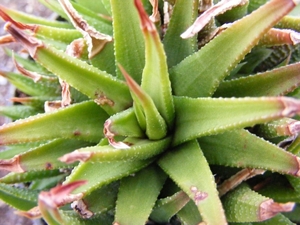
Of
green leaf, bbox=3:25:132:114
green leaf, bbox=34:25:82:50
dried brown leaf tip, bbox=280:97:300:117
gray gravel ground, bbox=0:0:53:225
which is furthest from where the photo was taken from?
gray gravel ground, bbox=0:0:53:225

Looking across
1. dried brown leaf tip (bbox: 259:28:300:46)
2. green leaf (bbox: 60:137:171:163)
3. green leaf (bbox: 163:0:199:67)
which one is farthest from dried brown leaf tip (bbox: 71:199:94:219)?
dried brown leaf tip (bbox: 259:28:300:46)

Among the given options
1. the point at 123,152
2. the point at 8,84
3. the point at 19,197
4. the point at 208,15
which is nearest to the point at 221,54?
the point at 208,15

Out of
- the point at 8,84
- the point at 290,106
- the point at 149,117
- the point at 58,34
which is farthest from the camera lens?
the point at 8,84

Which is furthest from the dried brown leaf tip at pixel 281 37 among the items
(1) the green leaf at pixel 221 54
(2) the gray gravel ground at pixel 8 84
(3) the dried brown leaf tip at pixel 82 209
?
(2) the gray gravel ground at pixel 8 84

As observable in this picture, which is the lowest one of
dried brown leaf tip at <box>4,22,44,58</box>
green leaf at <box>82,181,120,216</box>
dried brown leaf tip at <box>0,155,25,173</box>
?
green leaf at <box>82,181,120,216</box>

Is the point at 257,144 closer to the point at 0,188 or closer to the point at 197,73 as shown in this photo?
the point at 197,73

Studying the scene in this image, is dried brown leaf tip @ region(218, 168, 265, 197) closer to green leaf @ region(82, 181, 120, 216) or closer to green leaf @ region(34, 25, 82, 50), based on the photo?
green leaf @ region(82, 181, 120, 216)

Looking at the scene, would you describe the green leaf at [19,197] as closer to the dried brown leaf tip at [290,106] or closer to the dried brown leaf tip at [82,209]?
the dried brown leaf tip at [82,209]

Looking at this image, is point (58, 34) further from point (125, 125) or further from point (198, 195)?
point (198, 195)
